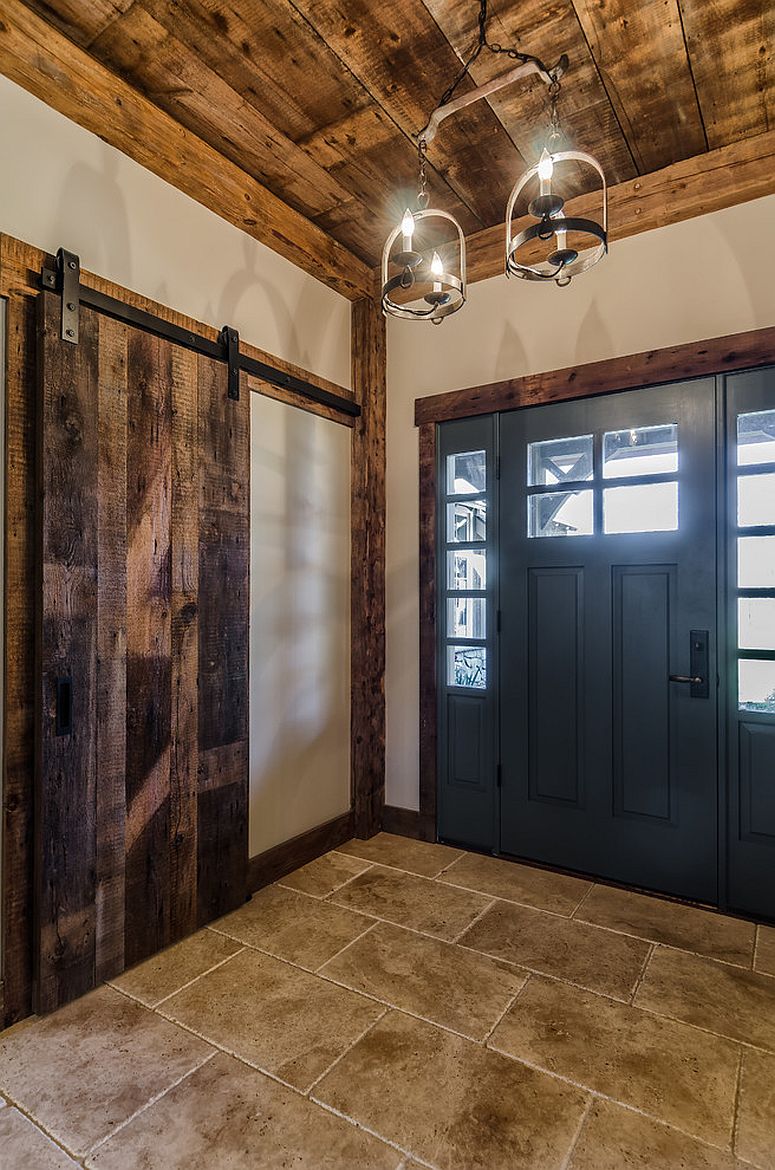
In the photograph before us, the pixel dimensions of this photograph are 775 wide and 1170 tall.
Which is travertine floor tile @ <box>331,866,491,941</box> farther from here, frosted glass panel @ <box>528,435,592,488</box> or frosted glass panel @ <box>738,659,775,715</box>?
frosted glass panel @ <box>528,435,592,488</box>

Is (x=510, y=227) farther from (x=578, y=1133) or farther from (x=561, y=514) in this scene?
(x=578, y=1133)

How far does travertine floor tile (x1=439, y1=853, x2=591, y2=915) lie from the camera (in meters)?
2.95

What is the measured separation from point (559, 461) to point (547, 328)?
2.28ft

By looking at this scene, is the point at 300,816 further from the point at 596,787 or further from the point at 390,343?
the point at 390,343

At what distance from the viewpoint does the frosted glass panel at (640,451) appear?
296 cm

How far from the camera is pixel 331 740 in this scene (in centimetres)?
354

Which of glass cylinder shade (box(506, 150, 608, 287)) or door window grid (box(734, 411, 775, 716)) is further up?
glass cylinder shade (box(506, 150, 608, 287))

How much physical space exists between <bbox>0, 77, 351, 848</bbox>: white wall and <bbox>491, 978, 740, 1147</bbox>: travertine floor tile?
1.47m

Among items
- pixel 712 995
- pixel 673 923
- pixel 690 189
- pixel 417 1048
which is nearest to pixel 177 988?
pixel 417 1048

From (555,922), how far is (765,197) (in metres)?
3.25

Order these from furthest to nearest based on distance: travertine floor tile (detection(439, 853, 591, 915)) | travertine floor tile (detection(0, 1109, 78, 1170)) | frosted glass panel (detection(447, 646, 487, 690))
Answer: frosted glass panel (detection(447, 646, 487, 690)) < travertine floor tile (detection(439, 853, 591, 915)) < travertine floor tile (detection(0, 1109, 78, 1170))

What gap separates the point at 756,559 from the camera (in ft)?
9.13

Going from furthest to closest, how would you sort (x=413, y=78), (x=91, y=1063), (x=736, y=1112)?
(x=413, y=78)
(x=91, y=1063)
(x=736, y=1112)

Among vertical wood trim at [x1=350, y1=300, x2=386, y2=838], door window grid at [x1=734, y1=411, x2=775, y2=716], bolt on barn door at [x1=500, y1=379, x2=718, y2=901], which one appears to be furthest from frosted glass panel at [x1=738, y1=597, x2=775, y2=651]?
vertical wood trim at [x1=350, y1=300, x2=386, y2=838]
